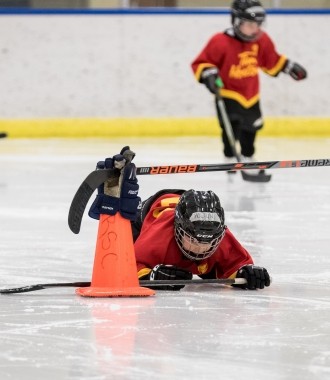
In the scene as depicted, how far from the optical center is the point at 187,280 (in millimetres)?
4090

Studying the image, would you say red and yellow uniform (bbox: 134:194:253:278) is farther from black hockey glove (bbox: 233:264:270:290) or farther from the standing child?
the standing child

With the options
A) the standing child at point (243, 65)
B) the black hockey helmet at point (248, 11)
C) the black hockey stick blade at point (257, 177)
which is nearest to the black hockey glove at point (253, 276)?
the black hockey stick blade at point (257, 177)

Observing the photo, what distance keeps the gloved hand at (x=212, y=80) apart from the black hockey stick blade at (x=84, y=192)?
4.60 meters

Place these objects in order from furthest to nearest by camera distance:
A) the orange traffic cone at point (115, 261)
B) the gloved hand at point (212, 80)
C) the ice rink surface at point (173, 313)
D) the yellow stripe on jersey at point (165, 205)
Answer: the gloved hand at point (212, 80), the yellow stripe on jersey at point (165, 205), the orange traffic cone at point (115, 261), the ice rink surface at point (173, 313)

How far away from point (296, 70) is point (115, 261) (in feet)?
16.5

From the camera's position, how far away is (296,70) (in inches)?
344

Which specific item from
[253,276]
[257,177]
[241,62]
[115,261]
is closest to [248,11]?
Answer: [241,62]

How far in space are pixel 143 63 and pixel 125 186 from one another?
7.40 m

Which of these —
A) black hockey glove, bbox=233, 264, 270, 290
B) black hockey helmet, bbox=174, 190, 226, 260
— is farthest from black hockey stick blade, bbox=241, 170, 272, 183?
black hockey helmet, bbox=174, 190, 226, 260

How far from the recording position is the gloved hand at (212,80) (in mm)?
8433

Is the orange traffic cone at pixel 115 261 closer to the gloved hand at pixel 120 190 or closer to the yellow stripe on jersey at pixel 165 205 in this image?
the gloved hand at pixel 120 190

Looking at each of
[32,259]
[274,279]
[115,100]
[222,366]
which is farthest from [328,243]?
[115,100]

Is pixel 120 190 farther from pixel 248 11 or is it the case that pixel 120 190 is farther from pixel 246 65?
pixel 246 65

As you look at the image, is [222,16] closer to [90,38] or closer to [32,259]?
[90,38]
